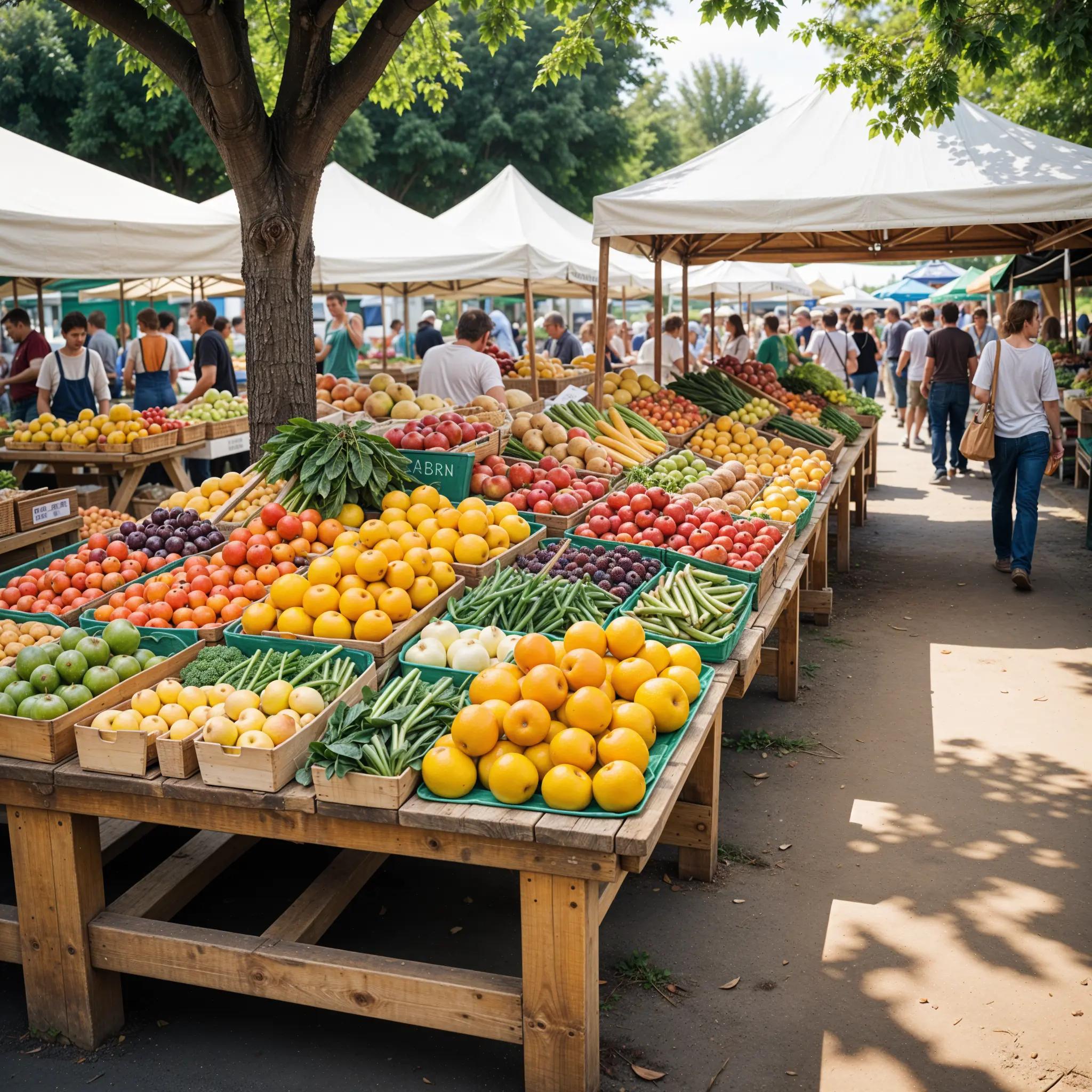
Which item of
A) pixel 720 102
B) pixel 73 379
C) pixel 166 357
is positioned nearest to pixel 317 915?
pixel 73 379

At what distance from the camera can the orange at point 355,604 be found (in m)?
3.93

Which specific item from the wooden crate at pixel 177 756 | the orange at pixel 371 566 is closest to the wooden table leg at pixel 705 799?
the orange at pixel 371 566

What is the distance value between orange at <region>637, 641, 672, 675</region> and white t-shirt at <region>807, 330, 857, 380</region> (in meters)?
13.5

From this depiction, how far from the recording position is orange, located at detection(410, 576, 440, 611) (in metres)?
4.27

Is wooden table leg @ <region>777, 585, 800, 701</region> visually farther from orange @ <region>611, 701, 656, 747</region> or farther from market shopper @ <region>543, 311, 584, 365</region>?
market shopper @ <region>543, 311, 584, 365</region>

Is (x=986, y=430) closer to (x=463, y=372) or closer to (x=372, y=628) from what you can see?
(x=463, y=372)

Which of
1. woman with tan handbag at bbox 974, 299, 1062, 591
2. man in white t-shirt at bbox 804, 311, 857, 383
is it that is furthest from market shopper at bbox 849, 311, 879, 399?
woman with tan handbag at bbox 974, 299, 1062, 591

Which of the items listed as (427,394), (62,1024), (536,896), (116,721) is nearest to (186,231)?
(427,394)

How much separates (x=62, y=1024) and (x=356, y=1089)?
0.99 metres

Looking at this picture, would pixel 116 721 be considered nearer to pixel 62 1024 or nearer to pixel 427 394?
pixel 62 1024

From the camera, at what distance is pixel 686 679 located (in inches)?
142

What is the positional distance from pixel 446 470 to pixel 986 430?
4.73 meters

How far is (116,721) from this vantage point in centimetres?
321

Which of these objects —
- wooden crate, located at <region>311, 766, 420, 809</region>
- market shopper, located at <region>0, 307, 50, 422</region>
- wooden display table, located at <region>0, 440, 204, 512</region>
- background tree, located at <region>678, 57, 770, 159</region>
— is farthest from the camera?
background tree, located at <region>678, 57, 770, 159</region>
